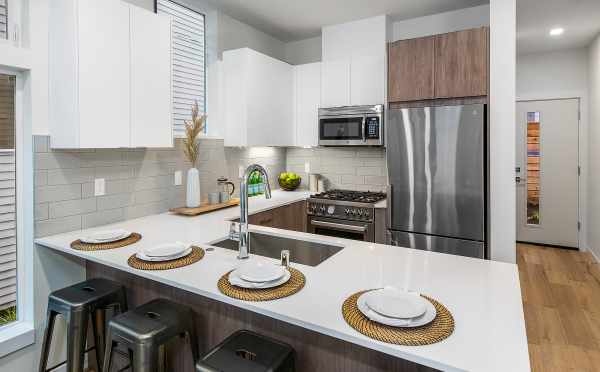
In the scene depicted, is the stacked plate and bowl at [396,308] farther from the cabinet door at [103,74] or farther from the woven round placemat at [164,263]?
the cabinet door at [103,74]

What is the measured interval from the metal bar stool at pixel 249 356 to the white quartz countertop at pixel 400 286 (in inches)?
8.6

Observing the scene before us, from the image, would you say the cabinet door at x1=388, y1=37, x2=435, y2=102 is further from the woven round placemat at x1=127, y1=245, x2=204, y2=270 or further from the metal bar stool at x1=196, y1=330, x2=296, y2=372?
the metal bar stool at x1=196, y1=330, x2=296, y2=372

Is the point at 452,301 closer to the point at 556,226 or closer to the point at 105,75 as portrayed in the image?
the point at 105,75

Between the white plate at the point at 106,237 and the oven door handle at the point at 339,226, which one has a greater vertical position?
the white plate at the point at 106,237

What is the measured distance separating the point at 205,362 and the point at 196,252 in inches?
24.2

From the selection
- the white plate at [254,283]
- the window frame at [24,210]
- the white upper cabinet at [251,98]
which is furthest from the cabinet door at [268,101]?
the white plate at [254,283]

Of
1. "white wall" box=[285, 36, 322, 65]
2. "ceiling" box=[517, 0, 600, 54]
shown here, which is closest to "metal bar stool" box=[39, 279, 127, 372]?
"white wall" box=[285, 36, 322, 65]

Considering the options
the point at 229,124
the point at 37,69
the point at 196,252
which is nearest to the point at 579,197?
the point at 229,124

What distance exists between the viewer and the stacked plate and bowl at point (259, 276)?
1340 mm

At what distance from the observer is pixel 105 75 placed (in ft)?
6.87

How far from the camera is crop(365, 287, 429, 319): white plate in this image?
3.55 feet

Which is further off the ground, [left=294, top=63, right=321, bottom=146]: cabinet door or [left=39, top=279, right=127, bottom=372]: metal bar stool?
[left=294, top=63, right=321, bottom=146]: cabinet door

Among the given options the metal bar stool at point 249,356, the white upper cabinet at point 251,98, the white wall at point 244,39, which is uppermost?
the white wall at point 244,39

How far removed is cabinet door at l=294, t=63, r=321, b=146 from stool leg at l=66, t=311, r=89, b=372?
8.76ft
